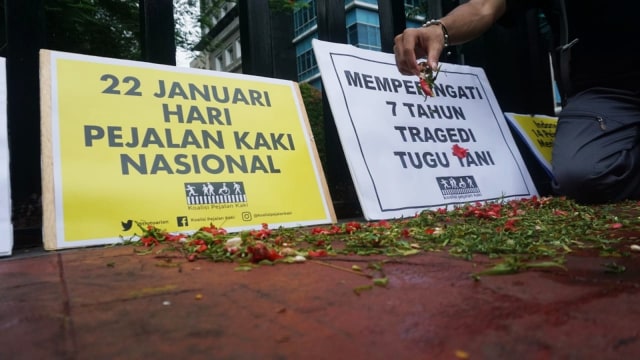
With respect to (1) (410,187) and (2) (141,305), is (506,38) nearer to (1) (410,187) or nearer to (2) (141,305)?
(1) (410,187)

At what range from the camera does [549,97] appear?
143 inches

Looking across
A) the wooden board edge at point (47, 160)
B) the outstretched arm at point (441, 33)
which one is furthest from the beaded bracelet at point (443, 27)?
the wooden board edge at point (47, 160)

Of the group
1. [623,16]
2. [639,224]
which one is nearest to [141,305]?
[639,224]

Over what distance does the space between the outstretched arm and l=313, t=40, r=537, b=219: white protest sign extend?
27 cm

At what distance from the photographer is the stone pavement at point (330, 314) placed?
49cm

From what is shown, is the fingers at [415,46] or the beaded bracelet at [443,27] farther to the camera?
the beaded bracelet at [443,27]

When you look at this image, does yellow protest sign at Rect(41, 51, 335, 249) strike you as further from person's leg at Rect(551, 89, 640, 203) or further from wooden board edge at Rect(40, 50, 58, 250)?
person's leg at Rect(551, 89, 640, 203)

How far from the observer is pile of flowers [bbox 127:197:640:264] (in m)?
1.04

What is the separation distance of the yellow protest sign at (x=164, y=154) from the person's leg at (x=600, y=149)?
Result: 127cm

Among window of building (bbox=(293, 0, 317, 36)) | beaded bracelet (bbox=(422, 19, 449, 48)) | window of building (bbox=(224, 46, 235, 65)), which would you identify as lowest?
beaded bracelet (bbox=(422, 19, 449, 48))

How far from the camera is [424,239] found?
1270 millimetres

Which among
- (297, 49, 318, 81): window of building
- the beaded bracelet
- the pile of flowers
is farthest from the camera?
(297, 49, 318, 81): window of building

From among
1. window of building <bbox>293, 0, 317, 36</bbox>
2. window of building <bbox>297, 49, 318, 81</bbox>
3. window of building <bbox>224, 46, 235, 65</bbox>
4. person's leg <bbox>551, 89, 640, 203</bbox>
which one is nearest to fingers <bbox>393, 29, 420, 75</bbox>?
person's leg <bbox>551, 89, 640, 203</bbox>

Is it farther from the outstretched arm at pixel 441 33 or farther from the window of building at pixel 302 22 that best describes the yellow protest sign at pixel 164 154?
the window of building at pixel 302 22
